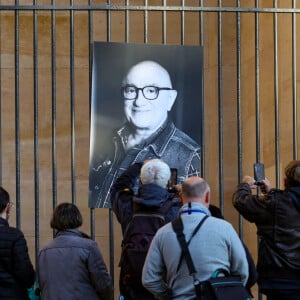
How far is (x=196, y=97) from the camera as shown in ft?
27.0

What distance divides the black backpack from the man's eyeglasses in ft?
6.38

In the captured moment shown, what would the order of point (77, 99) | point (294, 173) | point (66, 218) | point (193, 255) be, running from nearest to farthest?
1. point (193, 255)
2. point (66, 218)
3. point (294, 173)
4. point (77, 99)

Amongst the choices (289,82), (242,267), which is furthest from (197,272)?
(289,82)

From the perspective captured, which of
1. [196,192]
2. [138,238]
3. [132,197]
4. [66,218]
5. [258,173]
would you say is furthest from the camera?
[258,173]

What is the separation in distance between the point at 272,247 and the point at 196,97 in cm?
190

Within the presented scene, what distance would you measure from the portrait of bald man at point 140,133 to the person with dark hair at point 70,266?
4.62 ft

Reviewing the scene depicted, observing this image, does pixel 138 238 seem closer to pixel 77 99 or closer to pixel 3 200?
pixel 3 200

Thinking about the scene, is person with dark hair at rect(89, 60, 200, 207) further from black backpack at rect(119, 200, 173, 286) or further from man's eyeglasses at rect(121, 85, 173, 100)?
black backpack at rect(119, 200, 173, 286)

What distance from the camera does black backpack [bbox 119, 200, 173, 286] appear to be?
250 inches

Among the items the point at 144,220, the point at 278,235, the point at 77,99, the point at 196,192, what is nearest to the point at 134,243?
the point at 144,220

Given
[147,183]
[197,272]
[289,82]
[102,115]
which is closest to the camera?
[197,272]

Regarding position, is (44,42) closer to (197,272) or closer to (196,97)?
(196,97)

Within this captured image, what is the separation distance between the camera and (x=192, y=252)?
5.70 metres

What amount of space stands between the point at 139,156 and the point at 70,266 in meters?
1.77
